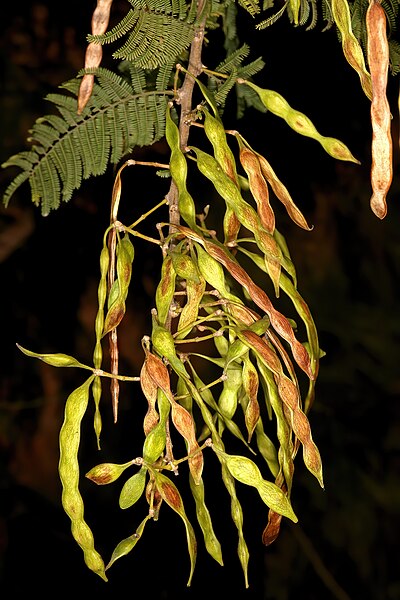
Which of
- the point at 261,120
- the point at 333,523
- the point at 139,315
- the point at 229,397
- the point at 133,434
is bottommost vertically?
the point at 333,523

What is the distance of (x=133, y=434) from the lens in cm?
137

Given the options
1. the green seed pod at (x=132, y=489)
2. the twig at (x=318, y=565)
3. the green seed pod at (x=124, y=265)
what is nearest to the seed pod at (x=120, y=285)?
the green seed pod at (x=124, y=265)

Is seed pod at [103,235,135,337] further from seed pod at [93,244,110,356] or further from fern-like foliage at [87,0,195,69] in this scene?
fern-like foliage at [87,0,195,69]

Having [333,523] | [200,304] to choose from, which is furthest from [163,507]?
[200,304]

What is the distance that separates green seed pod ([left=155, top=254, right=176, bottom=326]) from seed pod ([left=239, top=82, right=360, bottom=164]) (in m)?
0.13

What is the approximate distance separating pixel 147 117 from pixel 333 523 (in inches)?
32.0

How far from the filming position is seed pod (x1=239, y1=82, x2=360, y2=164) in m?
0.64

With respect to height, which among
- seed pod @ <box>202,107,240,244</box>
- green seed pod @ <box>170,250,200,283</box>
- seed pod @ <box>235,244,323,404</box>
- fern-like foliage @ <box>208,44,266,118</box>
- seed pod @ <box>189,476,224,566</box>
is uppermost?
fern-like foliage @ <box>208,44,266,118</box>

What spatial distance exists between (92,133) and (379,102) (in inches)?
11.1

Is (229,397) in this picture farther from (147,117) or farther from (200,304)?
(147,117)

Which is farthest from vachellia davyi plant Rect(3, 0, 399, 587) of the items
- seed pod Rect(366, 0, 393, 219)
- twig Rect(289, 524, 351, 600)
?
twig Rect(289, 524, 351, 600)

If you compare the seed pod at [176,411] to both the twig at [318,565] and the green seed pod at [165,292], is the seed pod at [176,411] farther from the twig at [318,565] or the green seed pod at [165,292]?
the twig at [318,565]

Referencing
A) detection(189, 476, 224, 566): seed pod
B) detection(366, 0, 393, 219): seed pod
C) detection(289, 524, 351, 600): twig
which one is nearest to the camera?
detection(366, 0, 393, 219): seed pod

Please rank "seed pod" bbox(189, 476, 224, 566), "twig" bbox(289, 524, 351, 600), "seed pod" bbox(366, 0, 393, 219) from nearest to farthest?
1. "seed pod" bbox(366, 0, 393, 219)
2. "seed pod" bbox(189, 476, 224, 566)
3. "twig" bbox(289, 524, 351, 600)
